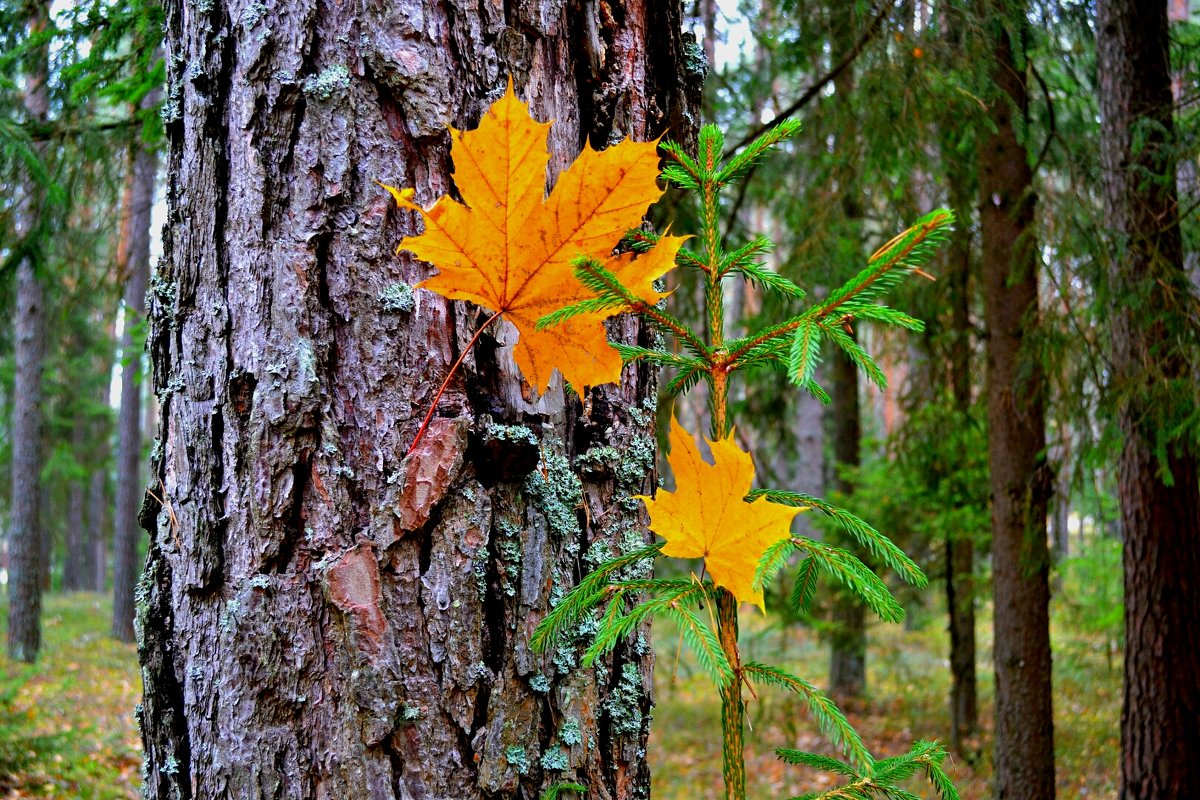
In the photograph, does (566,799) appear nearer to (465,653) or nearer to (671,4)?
(465,653)

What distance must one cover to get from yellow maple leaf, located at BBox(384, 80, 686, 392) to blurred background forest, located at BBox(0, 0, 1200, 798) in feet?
1.38

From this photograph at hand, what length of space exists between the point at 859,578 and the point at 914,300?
223 inches

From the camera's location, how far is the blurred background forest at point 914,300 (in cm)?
368

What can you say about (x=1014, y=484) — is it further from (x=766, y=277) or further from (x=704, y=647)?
(x=704, y=647)

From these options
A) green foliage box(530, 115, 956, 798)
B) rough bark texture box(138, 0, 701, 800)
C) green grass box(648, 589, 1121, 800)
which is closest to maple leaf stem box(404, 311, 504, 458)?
rough bark texture box(138, 0, 701, 800)

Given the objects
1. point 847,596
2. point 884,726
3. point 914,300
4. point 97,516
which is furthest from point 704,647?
point 97,516

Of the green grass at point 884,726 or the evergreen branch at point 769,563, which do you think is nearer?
the evergreen branch at point 769,563

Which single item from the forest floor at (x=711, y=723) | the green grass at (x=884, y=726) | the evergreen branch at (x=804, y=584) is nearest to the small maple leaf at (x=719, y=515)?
the evergreen branch at (x=804, y=584)

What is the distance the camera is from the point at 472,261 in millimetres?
902

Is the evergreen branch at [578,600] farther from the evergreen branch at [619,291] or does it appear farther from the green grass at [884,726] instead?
the green grass at [884,726]

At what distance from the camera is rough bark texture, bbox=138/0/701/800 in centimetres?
92

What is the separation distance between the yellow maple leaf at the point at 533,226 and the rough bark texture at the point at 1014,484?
4419 mm

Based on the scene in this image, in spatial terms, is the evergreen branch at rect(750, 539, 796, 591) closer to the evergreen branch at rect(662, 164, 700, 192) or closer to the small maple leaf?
the small maple leaf

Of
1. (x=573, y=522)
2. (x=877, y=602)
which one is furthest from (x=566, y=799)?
(x=877, y=602)
